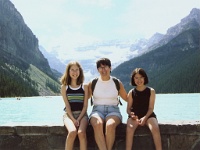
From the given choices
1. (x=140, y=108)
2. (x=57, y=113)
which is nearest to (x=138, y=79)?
(x=140, y=108)

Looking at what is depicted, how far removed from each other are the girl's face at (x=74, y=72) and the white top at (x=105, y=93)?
578 mm

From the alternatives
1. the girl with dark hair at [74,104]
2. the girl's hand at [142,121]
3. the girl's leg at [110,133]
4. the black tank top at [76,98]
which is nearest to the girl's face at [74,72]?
the girl with dark hair at [74,104]

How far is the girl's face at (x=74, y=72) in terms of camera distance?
27.1ft

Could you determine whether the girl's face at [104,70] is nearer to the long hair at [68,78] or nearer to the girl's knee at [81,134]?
the long hair at [68,78]

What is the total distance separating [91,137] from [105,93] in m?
1.14

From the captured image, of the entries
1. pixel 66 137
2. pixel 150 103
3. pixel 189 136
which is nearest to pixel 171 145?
pixel 189 136

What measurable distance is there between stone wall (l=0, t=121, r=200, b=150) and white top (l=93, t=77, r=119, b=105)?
0.67 m

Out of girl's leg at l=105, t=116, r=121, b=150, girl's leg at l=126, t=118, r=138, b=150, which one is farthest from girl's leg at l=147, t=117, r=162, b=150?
girl's leg at l=105, t=116, r=121, b=150

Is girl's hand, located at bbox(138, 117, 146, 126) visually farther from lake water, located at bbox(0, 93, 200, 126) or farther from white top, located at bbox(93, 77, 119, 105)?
lake water, located at bbox(0, 93, 200, 126)

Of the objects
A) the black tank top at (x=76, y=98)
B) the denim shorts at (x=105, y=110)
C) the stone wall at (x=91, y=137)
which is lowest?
the stone wall at (x=91, y=137)

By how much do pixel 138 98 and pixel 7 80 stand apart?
161 metres

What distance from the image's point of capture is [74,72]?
27.1 ft

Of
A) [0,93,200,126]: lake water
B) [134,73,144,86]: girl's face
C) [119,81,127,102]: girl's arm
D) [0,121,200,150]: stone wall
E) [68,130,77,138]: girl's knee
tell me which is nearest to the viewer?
[68,130,77,138]: girl's knee

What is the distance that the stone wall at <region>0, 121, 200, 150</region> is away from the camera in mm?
7480
